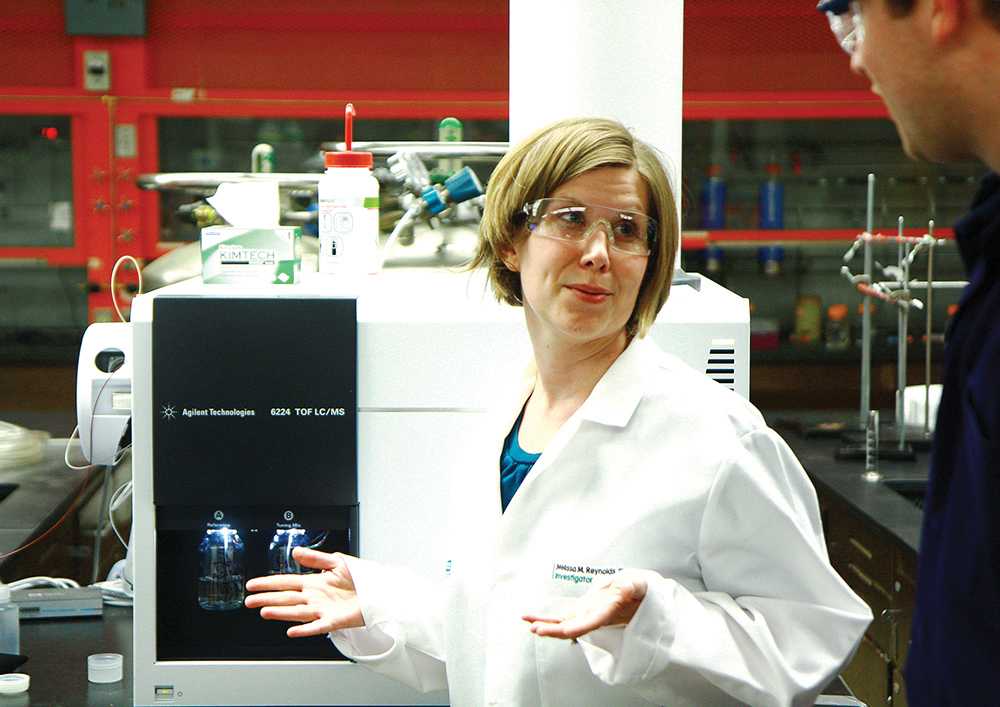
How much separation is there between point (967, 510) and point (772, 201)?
5.84 meters

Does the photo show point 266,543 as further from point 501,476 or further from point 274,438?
point 501,476

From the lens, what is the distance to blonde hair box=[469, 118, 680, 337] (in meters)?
1.37

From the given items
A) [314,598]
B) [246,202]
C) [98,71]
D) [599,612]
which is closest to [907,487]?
[246,202]

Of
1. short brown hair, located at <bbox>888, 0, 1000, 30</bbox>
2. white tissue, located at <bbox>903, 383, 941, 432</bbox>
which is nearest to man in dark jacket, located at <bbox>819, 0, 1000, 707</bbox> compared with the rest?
short brown hair, located at <bbox>888, 0, 1000, 30</bbox>

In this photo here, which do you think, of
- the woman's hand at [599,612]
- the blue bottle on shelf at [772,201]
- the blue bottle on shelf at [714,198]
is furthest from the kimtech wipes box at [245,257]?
the blue bottle on shelf at [772,201]

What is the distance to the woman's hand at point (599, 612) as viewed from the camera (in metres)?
1.09

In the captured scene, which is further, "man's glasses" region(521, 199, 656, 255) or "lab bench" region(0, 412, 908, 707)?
"lab bench" region(0, 412, 908, 707)

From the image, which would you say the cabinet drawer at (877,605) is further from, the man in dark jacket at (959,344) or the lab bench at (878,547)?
the man in dark jacket at (959,344)

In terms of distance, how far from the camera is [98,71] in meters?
6.15

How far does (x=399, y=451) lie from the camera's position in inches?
69.3

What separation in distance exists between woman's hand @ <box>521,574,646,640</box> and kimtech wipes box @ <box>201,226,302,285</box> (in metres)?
0.86

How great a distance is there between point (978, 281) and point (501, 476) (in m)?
0.67

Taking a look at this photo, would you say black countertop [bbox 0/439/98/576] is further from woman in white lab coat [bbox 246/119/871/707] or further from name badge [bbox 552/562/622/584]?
name badge [bbox 552/562/622/584]

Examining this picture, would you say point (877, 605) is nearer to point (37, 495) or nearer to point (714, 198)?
point (37, 495)
